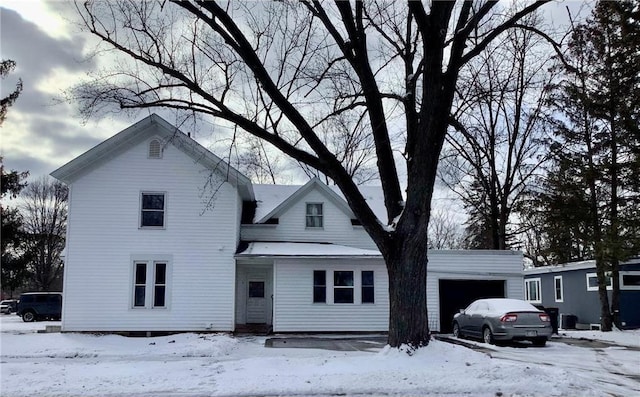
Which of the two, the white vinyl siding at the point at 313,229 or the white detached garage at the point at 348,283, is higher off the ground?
the white vinyl siding at the point at 313,229

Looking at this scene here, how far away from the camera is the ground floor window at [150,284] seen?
68.0 feet

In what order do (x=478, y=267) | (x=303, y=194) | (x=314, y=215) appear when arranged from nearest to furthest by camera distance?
(x=478, y=267) < (x=303, y=194) < (x=314, y=215)

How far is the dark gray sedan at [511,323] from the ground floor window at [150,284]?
1134 centimetres

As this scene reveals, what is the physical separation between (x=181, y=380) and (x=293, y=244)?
13.6 m

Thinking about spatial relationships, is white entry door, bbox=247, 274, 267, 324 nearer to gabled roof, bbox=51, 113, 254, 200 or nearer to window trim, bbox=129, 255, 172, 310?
window trim, bbox=129, 255, 172, 310

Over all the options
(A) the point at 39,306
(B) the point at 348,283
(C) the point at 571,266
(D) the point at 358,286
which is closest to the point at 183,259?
(B) the point at 348,283

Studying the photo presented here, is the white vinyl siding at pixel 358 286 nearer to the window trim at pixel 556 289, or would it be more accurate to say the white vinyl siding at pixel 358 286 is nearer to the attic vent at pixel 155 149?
the attic vent at pixel 155 149

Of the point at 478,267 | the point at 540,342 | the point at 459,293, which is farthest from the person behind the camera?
the point at 459,293

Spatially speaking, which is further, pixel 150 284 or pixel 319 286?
pixel 319 286

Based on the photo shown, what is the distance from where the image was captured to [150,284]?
2083cm

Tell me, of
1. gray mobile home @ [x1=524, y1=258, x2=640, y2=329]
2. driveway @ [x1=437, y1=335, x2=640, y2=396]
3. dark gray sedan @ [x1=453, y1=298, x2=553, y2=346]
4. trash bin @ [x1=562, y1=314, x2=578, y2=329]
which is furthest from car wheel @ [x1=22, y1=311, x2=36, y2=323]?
trash bin @ [x1=562, y1=314, x2=578, y2=329]

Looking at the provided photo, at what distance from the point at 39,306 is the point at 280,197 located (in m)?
18.8

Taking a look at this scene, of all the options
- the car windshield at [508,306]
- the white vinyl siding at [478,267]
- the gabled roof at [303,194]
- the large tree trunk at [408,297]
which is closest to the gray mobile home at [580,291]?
the white vinyl siding at [478,267]

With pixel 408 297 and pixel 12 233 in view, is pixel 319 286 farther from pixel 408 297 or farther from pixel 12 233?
pixel 12 233
